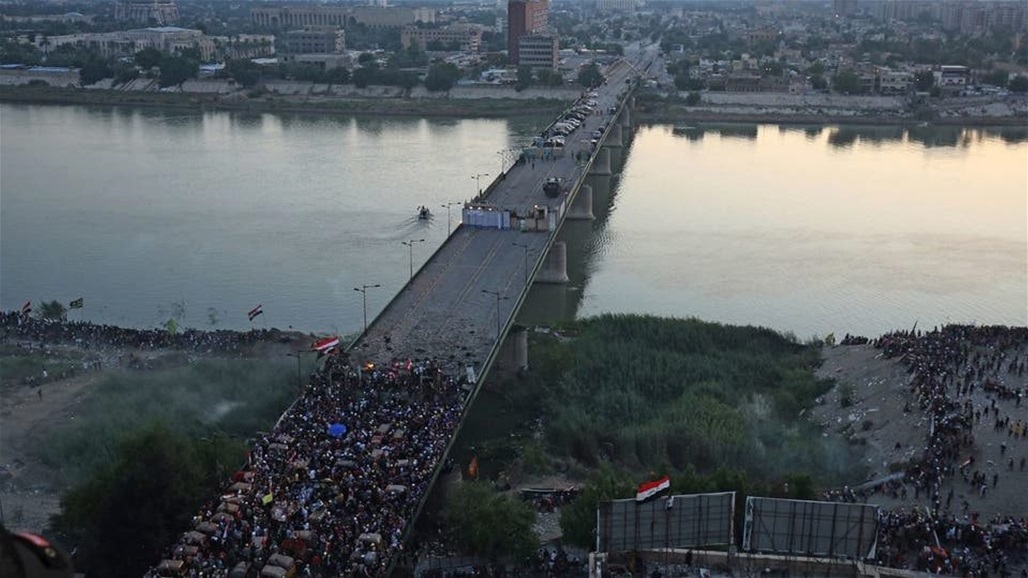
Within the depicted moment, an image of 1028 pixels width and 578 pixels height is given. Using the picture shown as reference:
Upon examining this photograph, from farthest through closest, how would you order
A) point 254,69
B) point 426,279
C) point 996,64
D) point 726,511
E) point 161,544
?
point 996,64, point 254,69, point 426,279, point 161,544, point 726,511

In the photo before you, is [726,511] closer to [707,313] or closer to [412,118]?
[707,313]

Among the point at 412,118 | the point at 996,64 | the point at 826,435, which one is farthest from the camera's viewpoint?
the point at 996,64

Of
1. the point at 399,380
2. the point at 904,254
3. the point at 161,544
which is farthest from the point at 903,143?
the point at 161,544

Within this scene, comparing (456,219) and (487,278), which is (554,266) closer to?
(487,278)

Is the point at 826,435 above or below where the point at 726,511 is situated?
below

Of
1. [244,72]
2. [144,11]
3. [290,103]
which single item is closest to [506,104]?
[290,103]

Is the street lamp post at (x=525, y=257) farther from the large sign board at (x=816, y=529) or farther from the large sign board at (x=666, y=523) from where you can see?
the large sign board at (x=816, y=529)

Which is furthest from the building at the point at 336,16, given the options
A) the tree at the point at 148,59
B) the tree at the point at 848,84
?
the tree at the point at 848,84
